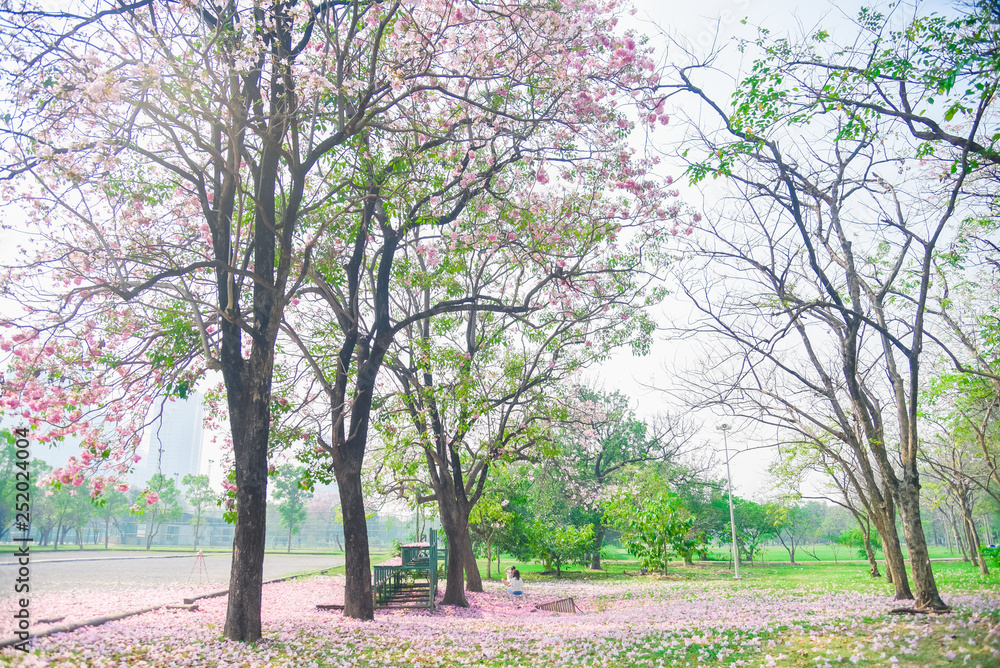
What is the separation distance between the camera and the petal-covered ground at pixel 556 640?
257 inches

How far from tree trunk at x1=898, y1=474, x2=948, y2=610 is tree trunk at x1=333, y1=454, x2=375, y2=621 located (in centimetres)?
992

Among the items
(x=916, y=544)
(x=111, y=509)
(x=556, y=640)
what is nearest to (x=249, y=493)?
(x=556, y=640)

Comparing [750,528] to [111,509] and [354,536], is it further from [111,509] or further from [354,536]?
[111,509]

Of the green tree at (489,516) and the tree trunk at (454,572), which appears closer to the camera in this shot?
the tree trunk at (454,572)

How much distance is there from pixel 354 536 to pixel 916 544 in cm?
1038

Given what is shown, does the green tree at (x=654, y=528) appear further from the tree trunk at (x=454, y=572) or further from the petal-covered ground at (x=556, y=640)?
the petal-covered ground at (x=556, y=640)

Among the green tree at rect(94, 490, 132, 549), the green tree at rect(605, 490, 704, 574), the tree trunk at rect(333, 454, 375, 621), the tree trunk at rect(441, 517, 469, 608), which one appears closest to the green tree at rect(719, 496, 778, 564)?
the green tree at rect(605, 490, 704, 574)

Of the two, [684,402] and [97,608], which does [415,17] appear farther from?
[97,608]

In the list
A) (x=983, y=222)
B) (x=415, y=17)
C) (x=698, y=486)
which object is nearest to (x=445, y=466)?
(x=415, y=17)

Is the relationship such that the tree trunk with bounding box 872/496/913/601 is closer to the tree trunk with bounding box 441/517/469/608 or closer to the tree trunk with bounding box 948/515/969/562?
the tree trunk with bounding box 441/517/469/608

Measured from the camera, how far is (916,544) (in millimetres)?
10031

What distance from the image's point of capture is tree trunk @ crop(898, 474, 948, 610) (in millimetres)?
9609

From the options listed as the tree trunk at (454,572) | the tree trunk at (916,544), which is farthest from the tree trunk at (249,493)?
the tree trunk at (916,544)

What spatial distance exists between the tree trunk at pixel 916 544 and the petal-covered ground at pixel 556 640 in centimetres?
43
